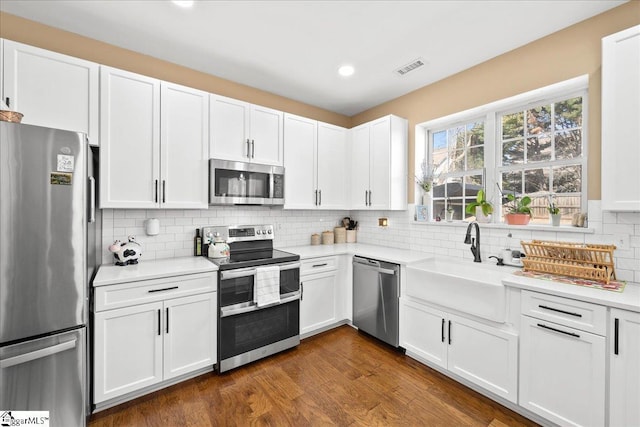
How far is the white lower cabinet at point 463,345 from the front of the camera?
1984 mm

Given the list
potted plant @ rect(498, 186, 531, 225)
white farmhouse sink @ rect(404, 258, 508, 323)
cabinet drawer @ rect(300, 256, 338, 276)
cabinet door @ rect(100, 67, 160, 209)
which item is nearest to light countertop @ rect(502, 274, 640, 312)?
white farmhouse sink @ rect(404, 258, 508, 323)

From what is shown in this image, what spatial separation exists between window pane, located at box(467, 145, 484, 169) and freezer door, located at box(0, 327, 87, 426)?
353 cm

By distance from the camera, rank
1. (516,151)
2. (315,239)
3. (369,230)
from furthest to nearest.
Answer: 1. (369,230)
2. (315,239)
3. (516,151)

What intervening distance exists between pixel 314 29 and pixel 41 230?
2.26 m

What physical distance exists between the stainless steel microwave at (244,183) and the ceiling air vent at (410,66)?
5.29 feet

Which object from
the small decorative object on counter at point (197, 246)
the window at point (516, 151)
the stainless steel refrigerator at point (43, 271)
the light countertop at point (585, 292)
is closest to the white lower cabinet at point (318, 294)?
the small decorative object on counter at point (197, 246)

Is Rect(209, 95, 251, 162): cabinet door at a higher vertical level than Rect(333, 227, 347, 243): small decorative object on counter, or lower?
higher

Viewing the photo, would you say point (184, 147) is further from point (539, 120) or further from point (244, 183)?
point (539, 120)

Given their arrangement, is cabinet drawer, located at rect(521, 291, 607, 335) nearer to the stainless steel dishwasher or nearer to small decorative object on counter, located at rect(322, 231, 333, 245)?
the stainless steel dishwasher

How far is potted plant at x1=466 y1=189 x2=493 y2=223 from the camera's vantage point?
2.67 meters

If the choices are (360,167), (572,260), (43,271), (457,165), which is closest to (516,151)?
(457,165)

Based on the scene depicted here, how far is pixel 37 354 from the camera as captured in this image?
1.47m

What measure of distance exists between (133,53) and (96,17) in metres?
0.46

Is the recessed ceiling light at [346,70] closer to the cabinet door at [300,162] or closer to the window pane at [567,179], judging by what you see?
the cabinet door at [300,162]
